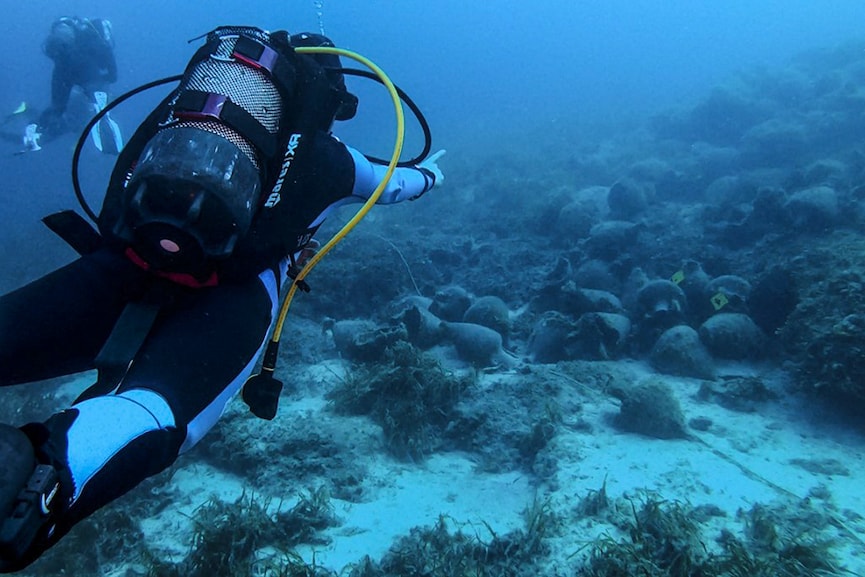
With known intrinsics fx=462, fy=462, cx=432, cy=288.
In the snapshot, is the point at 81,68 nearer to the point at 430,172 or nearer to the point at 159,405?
the point at 430,172

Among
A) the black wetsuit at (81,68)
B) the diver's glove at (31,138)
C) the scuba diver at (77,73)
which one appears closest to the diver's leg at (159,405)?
the scuba diver at (77,73)

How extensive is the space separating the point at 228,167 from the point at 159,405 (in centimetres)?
108

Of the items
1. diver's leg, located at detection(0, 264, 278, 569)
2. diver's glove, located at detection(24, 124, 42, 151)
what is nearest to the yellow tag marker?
diver's leg, located at detection(0, 264, 278, 569)

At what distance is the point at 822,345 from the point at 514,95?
194ft

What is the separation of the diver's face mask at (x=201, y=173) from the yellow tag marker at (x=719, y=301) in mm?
6858

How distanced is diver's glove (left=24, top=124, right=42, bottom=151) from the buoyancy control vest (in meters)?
14.2

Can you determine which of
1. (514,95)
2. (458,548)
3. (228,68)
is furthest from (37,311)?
(514,95)

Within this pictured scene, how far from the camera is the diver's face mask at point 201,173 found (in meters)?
2.03

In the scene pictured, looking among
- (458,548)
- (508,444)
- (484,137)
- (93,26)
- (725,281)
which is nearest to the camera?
(458,548)

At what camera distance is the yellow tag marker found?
271 inches

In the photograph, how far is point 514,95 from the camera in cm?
5853

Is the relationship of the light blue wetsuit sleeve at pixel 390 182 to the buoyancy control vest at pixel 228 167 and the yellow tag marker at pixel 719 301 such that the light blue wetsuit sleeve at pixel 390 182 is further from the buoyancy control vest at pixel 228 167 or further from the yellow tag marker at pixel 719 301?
the yellow tag marker at pixel 719 301

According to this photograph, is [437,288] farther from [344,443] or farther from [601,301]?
[344,443]

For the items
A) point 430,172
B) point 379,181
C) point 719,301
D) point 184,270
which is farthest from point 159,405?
point 719,301
